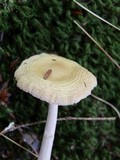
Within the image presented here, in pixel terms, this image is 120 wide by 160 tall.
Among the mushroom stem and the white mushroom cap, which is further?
the mushroom stem

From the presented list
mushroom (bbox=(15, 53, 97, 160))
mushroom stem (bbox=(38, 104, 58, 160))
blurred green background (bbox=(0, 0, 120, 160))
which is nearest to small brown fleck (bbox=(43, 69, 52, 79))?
mushroom (bbox=(15, 53, 97, 160))

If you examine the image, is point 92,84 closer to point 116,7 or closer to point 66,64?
point 66,64

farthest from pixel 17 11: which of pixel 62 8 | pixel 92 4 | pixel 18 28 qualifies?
pixel 92 4

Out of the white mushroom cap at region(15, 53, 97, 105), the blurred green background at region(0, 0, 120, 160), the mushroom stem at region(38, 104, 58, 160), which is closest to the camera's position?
the white mushroom cap at region(15, 53, 97, 105)

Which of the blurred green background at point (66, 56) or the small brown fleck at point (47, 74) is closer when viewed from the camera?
the small brown fleck at point (47, 74)

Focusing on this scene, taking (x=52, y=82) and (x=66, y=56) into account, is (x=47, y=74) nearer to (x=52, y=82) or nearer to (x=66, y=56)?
(x=52, y=82)

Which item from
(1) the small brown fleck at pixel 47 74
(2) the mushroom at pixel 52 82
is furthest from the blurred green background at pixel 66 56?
(1) the small brown fleck at pixel 47 74

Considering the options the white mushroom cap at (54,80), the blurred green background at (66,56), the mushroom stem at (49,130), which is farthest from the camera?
the blurred green background at (66,56)

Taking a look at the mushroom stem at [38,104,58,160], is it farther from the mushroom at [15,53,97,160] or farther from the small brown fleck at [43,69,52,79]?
the small brown fleck at [43,69,52,79]

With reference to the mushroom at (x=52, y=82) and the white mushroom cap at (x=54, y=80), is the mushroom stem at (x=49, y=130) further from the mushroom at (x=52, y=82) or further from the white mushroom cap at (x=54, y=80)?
the white mushroom cap at (x=54, y=80)
